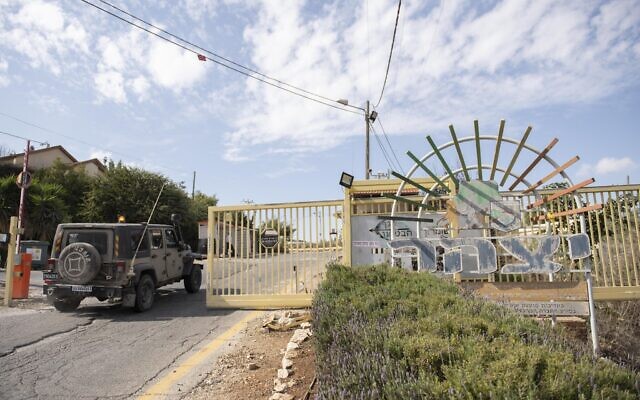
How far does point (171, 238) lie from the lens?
36.3 ft

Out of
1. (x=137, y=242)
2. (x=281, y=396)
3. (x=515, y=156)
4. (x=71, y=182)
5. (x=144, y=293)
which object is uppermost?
(x=71, y=182)

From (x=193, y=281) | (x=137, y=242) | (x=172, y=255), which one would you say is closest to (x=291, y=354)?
(x=137, y=242)

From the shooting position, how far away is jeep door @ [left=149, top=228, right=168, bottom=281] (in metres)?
9.91

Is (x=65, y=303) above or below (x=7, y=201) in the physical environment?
below

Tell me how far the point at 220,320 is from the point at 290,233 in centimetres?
217

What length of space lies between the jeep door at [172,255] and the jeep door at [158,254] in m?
0.21

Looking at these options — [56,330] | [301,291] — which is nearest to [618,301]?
[301,291]

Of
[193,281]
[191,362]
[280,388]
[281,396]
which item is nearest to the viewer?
[281,396]

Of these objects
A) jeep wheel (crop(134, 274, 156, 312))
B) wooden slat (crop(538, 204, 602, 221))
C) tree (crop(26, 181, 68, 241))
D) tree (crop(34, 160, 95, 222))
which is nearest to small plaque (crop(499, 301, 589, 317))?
wooden slat (crop(538, 204, 602, 221))

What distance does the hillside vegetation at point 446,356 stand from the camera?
6.28 ft

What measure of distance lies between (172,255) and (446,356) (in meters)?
9.62

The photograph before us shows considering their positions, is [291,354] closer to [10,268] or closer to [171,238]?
[171,238]

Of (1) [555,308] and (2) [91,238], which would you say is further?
(2) [91,238]

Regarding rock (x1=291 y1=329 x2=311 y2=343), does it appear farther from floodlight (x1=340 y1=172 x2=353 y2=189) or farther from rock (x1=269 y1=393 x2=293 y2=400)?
floodlight (x1=340 y1=172 x2=353 y2=189)
